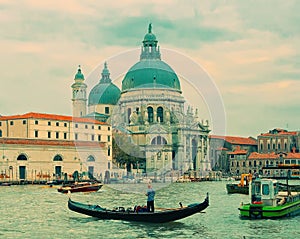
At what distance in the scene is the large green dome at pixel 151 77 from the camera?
9081 cm

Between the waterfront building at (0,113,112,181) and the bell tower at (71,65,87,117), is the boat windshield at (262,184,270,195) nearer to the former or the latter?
the waterfront building at (0,113,112,181)

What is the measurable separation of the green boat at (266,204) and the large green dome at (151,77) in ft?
205

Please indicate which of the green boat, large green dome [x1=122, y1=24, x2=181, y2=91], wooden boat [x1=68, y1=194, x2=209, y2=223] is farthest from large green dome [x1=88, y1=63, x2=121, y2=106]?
wooden boat [x1=68, y1=194, x2=209, y2=223]

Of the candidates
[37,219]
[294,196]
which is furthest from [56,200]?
[294,196]

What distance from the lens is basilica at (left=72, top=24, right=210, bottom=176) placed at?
8425 cm

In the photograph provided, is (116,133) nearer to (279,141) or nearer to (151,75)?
(151,75)

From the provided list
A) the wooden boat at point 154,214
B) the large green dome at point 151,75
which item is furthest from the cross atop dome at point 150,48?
the wooden boat at point 154,214

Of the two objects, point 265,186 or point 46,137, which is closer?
point 265,186

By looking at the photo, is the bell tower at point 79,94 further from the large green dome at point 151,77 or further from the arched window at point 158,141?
the arched window at point 158,141

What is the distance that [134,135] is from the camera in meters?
86.9

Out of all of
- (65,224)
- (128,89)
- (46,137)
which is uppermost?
(128,89)

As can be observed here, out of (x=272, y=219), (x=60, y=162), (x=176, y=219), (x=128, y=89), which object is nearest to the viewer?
(x=176, y=219)

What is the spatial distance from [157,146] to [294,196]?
182ft

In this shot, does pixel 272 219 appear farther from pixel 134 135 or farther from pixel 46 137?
pixel 134 135
